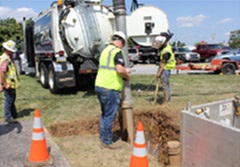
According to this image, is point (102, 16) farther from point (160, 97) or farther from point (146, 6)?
point (160, 97)

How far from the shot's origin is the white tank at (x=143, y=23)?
7527 mm

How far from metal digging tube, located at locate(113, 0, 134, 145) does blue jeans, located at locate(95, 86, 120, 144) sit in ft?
1.52

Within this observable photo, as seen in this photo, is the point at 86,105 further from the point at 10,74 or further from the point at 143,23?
the point at 143,23

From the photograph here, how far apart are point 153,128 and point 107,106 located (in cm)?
192

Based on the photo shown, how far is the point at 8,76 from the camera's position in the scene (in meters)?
6.18

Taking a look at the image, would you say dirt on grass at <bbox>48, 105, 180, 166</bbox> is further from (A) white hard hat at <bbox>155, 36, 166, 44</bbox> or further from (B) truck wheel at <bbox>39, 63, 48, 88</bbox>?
(B) truck wheel at <bbox>39, 63, 48, 88</bbox>

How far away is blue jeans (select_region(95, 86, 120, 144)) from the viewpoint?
4820 millimetres

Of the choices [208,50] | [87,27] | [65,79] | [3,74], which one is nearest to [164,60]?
[87,27]

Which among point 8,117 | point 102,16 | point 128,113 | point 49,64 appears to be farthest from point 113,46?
point 49,64

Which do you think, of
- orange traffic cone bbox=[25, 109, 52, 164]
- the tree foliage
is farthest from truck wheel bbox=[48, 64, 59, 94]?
the tree foliage

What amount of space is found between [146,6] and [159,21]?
0.55 meters

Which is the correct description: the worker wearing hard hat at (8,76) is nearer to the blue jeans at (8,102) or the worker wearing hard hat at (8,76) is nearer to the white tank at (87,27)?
the blue jeans at (8,102)

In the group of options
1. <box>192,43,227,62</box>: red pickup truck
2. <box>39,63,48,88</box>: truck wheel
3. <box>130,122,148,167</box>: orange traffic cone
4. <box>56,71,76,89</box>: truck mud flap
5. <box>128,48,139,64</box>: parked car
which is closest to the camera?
<box>130,122,148,167</box>: orange traffic cone

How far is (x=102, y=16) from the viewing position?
8883mm
